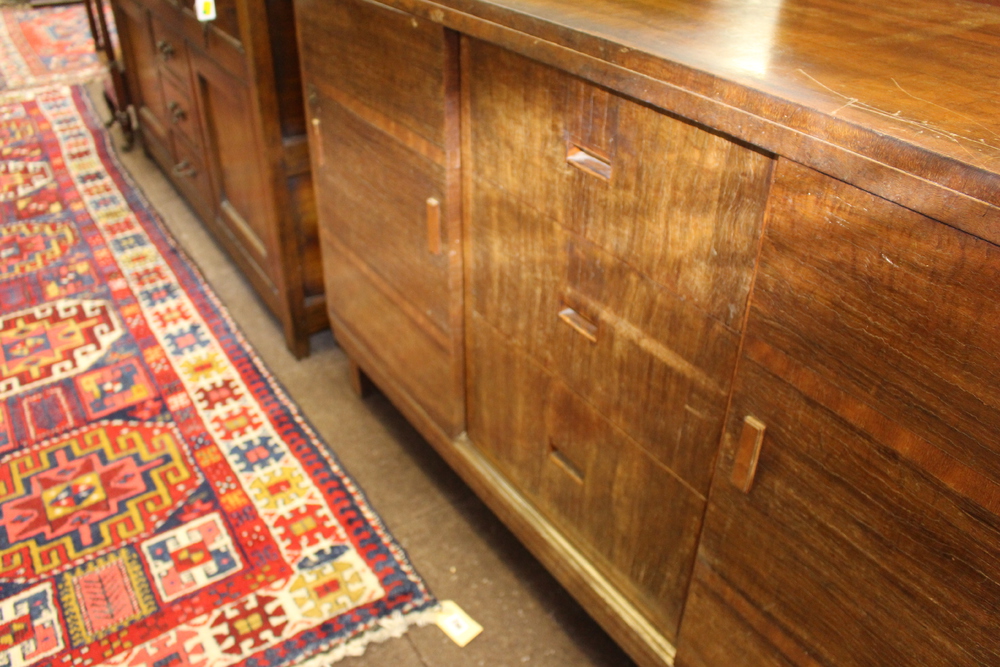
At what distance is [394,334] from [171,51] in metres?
1.30

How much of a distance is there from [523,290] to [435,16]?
1.34 ft

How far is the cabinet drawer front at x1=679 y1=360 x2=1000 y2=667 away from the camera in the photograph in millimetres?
742

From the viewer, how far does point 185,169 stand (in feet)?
8.79

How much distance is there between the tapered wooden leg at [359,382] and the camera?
1979 millimetres

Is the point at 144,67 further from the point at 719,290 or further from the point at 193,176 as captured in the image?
the point at 719,290

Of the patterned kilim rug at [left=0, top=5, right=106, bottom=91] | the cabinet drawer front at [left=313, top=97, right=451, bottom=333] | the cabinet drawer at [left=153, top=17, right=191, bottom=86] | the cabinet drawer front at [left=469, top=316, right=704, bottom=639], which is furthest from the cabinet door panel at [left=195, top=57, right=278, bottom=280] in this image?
the patterned kilim rug at [left=0, top=5, right=106, bottom=91]

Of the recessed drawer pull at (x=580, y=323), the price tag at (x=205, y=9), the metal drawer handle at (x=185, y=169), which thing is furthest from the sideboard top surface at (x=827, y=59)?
the metal drawer handle at (x=185, y=169)

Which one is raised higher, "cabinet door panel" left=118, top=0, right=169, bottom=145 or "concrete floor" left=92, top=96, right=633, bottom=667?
"cabinet door panel" left=118, top=0, right=169, bottom=145

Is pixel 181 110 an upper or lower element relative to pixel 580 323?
lower

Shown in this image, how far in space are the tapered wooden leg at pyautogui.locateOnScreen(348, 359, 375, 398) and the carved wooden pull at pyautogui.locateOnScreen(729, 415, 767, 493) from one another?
1203 millimetres

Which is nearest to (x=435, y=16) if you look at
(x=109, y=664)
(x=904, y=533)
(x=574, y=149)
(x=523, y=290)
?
(x=574, y=149)

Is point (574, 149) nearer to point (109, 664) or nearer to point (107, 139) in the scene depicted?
point (109, 664)

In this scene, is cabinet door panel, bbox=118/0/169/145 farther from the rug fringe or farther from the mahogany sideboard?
the rug fringe

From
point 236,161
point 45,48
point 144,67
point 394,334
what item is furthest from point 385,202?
point 45,48
